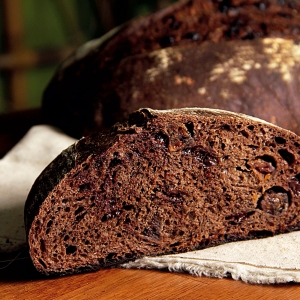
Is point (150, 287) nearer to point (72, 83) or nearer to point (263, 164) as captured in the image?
point (263, 164)

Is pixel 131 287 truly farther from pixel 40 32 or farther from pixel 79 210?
pixel 40 32

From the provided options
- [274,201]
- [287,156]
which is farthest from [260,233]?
[287,156]

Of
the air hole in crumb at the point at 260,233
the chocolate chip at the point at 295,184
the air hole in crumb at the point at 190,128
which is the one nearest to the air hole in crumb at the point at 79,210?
the air hole in crumb at the point at 190,128

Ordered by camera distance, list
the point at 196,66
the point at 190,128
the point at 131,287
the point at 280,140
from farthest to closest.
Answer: the point at 196,66 → the point at 280,140 → the point at 190,128 → the point at 131,287

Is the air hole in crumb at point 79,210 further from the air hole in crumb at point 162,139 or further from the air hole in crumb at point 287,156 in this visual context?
the air hole in crumb at point 287,156

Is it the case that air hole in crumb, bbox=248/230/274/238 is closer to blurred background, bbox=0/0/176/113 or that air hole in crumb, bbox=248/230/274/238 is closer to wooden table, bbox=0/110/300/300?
wooden table, bbox=0/110/300/300
